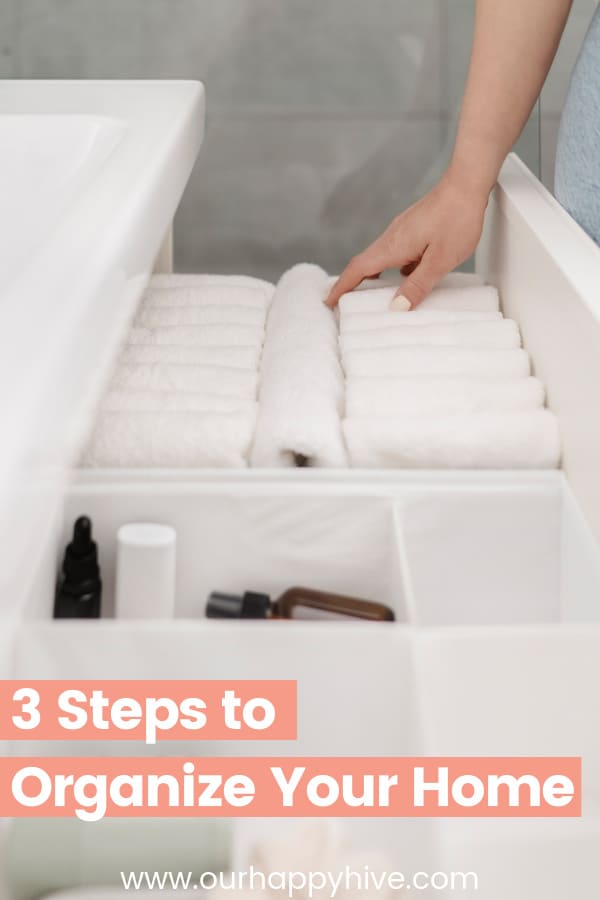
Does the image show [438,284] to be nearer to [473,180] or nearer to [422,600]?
[473,180]

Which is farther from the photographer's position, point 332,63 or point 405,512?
point 332,63

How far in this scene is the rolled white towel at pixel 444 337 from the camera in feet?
2.64

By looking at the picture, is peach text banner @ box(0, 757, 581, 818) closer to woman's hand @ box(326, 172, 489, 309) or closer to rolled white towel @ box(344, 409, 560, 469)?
rolled white towel @ box(344, 409, 560, 469)

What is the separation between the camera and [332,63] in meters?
1.86

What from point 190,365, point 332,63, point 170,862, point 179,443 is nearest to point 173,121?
point 190,365

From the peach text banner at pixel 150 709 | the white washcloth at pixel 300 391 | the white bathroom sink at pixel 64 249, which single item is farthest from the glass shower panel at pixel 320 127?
the peach text banner at pixel 150 709

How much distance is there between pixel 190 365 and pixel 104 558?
211 millimetres

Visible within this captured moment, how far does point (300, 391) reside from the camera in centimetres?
69

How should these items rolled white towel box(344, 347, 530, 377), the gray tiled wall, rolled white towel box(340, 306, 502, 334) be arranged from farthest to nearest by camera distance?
the gray tiled wall → rolled white towel box(340, 306, 502, 334) → rolled white towel box(344, 347, 530, 377)

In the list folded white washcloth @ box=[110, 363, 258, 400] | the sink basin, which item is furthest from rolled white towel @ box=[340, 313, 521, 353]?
the sink basin

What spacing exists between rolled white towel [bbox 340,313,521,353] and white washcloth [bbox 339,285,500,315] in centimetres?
5

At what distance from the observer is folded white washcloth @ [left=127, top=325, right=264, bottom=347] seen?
2.71 ft

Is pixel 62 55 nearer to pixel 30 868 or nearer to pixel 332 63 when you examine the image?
pixel 332 63

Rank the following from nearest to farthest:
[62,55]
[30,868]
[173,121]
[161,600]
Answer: [30,868] → [161,600] → [173,121] → [62,55]
